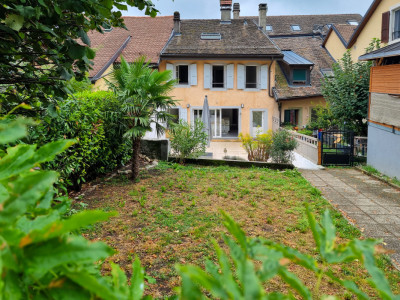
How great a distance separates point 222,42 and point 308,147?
36.5 ft

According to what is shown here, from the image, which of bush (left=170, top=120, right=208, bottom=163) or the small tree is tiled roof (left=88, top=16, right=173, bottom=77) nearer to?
bush (left=170, top=120, right=208, bottom=163)

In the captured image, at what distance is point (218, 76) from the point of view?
2378 cm

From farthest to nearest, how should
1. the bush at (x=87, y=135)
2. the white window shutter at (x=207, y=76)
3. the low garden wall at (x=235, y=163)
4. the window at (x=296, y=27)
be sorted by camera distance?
1. the window at (x=296, y=27)
2. the white window shutter at (x=207, y=76)
3. the low garden wall at (x=235, y=163)
4. the bush at (x=87, y=135)

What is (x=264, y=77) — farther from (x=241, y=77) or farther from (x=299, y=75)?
(x=299, y=75)

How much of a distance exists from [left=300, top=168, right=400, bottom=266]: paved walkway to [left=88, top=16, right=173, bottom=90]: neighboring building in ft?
45.8

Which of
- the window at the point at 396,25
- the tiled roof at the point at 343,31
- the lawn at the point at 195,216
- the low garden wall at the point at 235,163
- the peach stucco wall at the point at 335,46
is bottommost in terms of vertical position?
the lawn at the point at 195,216

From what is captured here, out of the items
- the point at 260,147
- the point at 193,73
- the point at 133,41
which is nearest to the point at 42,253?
the point at 260,147

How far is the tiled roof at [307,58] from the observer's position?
77.2 feet

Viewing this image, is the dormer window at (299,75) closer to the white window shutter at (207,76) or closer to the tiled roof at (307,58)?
the tiled roof at (307,58)

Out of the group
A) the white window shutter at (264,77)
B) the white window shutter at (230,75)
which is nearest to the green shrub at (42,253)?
the white window shutter at (230,75)

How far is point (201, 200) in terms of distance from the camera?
27.6 ft

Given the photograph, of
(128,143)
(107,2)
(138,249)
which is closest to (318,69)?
(128,143)

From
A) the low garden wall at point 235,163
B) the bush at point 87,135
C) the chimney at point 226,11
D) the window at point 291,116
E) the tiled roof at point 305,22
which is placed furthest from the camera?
the tiled roof at point 305,22

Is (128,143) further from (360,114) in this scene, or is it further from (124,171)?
(360,114)
